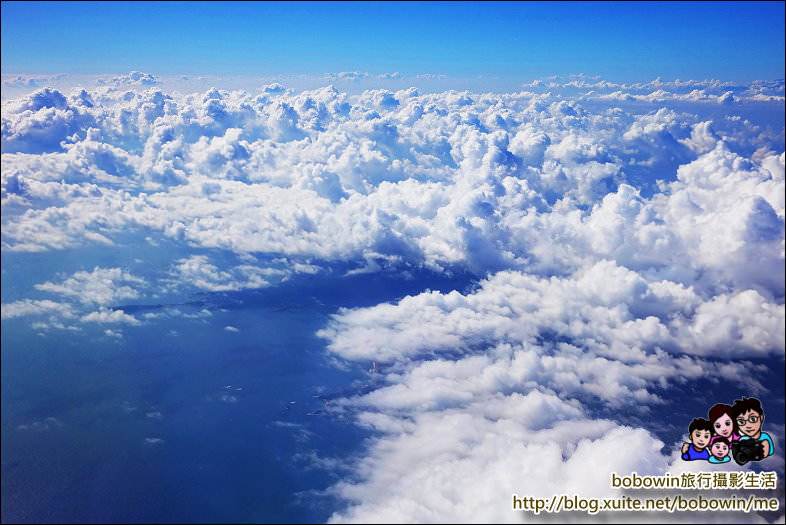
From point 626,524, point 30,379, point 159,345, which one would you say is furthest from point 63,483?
point 626,524

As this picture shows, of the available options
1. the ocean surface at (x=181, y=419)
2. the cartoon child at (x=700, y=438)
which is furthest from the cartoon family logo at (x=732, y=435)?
the ocean surface at (x=181, y=419)

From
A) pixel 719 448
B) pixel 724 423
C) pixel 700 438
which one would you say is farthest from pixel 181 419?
pixel 724 423

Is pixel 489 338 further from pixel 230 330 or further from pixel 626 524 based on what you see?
pixel 626 524

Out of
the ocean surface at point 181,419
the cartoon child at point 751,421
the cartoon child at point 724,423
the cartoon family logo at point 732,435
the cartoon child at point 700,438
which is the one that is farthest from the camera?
the ocean surface at point 181,419

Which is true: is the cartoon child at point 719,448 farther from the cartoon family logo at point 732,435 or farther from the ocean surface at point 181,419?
the ocean surface at point 181,419

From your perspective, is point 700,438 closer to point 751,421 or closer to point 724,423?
point 724,423

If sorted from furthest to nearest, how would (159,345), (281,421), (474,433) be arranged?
(159,345), (281,421), (474,433)
